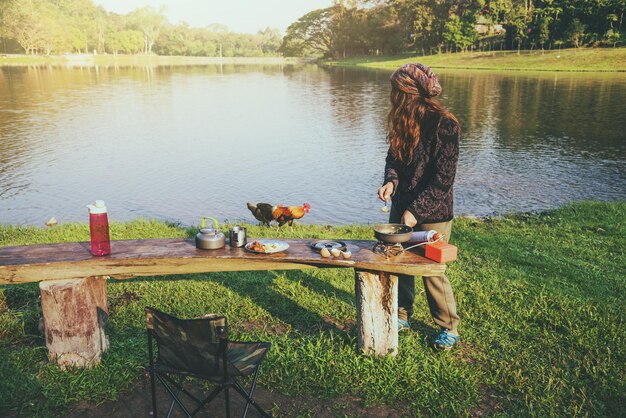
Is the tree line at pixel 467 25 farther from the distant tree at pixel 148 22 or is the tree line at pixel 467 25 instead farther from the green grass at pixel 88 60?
the distant tree at pixel 148 22

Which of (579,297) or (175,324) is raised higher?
(175,324)

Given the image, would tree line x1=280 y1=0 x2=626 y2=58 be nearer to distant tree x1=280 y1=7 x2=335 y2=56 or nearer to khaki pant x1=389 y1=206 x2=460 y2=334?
distant tree x1=280 y1=7 x2=335 y2=56

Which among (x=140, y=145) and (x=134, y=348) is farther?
(x=140, y=145)

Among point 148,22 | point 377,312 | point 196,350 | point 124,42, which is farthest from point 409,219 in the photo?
point 148,22

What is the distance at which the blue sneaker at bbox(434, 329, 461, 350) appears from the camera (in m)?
4.40

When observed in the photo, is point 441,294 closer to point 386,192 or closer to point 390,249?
point 390,249

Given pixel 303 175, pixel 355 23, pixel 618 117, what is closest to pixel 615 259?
pixel 303 175

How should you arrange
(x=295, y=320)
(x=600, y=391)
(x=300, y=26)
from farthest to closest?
(x=300, y=26) < (x=295, y=320) < (x=600, y=391)

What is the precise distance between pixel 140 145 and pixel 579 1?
171 ft

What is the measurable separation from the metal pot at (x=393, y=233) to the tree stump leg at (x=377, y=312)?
0.95 ft

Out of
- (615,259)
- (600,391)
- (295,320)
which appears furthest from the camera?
(615,259)

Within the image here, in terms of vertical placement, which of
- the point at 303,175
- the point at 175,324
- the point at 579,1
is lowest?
the point at 303,175

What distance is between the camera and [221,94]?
35.4 metres

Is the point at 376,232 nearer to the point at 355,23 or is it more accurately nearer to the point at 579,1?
the point at 579,1
